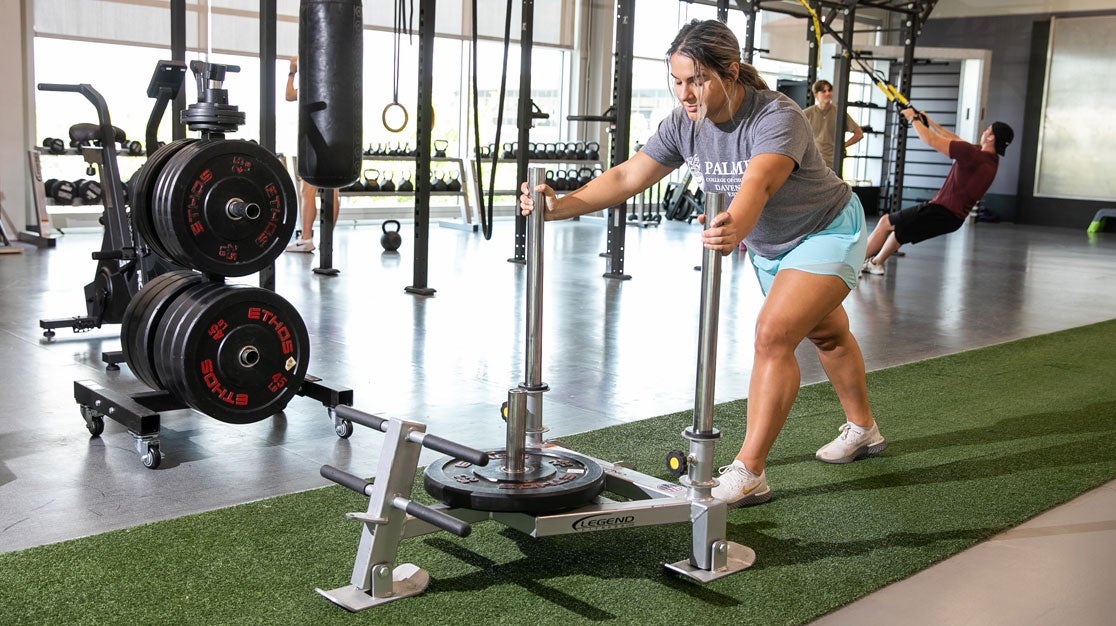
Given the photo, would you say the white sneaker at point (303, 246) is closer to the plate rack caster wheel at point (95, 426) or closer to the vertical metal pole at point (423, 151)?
the vertical metal pole at point (423, 151)

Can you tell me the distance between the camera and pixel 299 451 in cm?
296

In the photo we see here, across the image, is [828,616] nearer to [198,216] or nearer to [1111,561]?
[1111,561]

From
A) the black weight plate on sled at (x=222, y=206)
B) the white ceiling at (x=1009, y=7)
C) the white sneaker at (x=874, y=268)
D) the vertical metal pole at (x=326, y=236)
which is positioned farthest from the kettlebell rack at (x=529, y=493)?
the white ceiling at (x=1009, y=7)

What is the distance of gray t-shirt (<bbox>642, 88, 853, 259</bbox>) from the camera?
2273 millimetres

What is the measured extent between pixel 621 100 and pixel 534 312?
471 centimetres

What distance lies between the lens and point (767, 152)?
2.22 metres

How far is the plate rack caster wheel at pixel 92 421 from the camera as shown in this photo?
117 inches

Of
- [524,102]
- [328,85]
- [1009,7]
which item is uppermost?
[1009,7]

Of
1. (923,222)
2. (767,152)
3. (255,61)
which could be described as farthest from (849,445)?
(255,61)

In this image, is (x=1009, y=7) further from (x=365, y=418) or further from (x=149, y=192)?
(x=365, y=418)

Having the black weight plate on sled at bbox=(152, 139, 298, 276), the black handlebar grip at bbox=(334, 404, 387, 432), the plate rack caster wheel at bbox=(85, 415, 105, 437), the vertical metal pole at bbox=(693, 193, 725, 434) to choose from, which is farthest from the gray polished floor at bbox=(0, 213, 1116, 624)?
the black handlebar grip at bbox=(334, 404, 387, 432)

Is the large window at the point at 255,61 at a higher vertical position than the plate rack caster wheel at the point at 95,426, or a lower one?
higher

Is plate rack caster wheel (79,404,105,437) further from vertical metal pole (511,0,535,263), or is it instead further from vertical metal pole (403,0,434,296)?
vertical metal pole (511,0,535,263)

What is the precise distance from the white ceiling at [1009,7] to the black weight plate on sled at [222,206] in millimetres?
12529
